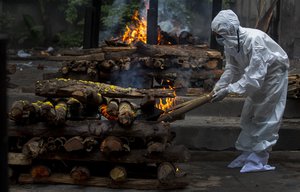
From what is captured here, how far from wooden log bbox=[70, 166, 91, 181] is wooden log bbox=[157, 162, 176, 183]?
0.75 metres

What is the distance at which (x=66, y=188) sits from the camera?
5516mm

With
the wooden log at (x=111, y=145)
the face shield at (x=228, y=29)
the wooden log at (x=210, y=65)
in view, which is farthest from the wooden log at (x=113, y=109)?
the wooden log at (x=210, y=65)

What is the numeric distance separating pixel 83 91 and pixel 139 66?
2.61 metres

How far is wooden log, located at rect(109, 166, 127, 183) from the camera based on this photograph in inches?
213

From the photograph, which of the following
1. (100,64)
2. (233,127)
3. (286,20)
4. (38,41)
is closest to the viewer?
(233,127)

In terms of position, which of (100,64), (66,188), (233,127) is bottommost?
(66,188)

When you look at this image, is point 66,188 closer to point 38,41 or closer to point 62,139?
point 62,139

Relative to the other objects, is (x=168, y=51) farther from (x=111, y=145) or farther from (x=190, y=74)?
(x=111, y=145)

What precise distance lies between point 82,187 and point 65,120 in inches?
28.7

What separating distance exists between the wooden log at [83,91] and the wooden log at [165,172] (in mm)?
805

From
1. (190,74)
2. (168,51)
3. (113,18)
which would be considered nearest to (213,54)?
(190,74)

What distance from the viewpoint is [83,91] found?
217 inches

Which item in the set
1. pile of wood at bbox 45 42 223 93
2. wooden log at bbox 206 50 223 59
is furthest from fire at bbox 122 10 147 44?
wooden log at bbox 206 50 223 59

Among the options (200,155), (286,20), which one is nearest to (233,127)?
(200,155)
